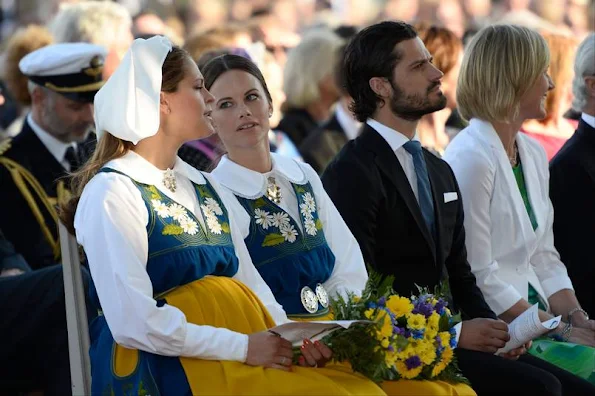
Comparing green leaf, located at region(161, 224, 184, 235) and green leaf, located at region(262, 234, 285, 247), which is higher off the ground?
green leaf, located at region(161, 224, 184, 235)

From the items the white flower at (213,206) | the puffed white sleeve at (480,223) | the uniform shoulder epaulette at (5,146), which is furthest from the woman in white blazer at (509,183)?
the uniform shoulder epaulette at (5,146)

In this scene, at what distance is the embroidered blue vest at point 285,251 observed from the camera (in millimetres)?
4629

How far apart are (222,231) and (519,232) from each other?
1664 millimetres

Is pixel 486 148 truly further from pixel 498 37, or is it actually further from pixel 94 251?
pixel 94 251

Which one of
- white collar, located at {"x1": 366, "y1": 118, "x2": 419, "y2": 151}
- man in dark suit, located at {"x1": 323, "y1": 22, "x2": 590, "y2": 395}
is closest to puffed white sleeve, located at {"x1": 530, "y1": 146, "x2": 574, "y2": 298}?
man in dark suit, located at {"x1": 323, "y1": 22, "x2": 590, "y2": 395}

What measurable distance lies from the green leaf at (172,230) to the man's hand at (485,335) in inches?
48.4

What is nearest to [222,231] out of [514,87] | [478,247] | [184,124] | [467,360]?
[184,124]

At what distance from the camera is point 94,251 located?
4051mm

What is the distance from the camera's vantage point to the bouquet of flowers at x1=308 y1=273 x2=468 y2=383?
13.6 ft

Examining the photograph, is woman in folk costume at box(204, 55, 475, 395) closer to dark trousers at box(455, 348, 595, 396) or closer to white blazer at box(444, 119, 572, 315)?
dark trousers at box(455, 348, 595, 396)

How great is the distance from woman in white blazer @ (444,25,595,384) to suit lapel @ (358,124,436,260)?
1.48 ft

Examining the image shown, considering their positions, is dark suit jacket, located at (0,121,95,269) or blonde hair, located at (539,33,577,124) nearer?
dark suit jacket, located at (0,121,95,269)

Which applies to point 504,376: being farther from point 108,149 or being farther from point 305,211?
point 108,149

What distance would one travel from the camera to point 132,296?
398 cm
